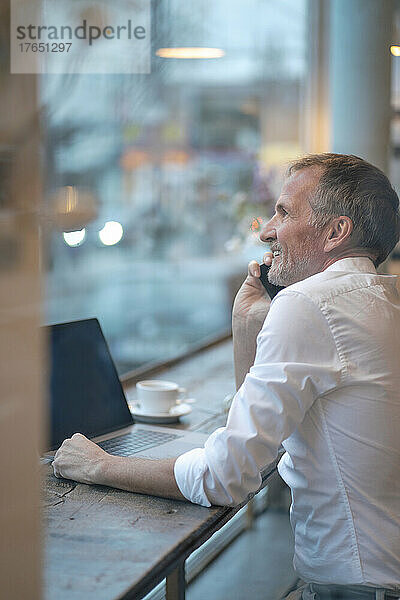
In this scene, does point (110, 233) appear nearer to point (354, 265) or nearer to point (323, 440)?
point (354, 265)

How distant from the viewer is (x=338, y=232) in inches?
62.8

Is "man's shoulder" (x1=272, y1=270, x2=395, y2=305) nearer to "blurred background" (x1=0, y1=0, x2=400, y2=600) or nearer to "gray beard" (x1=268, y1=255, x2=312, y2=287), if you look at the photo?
"gray beard" (x1=268, y1=255, x2=312, y2=287)

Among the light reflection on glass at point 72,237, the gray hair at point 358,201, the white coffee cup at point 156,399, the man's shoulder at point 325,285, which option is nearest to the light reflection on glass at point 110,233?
the light reflection on glass at point 72,237

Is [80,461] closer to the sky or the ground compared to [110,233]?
closer to the ground

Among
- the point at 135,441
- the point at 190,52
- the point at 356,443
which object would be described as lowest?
the point at 135,441

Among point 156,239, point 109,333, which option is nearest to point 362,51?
point 156,239

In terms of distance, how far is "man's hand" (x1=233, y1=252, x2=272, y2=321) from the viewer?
6.01ft

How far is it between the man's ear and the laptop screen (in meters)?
0.63

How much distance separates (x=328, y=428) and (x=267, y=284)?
0.54 metres

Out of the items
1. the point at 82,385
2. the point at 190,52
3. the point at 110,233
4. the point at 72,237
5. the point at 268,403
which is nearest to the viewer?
the point at 268,403

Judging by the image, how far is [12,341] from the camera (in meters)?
0.80

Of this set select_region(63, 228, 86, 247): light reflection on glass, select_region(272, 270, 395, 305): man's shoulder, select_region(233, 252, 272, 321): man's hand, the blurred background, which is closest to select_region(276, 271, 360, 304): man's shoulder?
select_region(272, 270, 395, 305): man's shoulder

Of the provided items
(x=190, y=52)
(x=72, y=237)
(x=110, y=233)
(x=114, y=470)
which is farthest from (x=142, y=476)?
(x=190, y=52)

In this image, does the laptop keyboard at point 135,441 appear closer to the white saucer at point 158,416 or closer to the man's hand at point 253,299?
the white saucer at point 158,416
